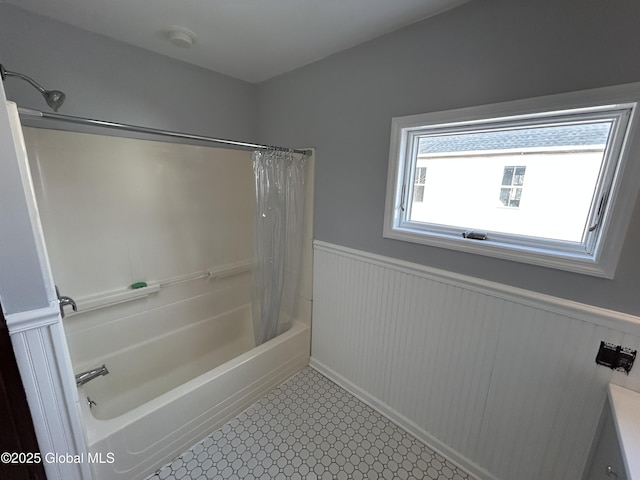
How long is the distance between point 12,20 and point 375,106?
6.10ft

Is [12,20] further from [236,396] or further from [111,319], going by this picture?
[236,396]

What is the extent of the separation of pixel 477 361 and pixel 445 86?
1.37m

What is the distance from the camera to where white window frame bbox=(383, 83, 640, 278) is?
2.92 ft

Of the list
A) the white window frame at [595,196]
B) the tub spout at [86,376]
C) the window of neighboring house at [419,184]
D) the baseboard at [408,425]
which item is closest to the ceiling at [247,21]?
the white window frame at [595,196]

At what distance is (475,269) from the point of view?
4.12 ft

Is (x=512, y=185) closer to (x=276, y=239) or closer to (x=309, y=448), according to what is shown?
(x=276, y=239)

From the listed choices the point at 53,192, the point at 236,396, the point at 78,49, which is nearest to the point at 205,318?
the point at 236,396

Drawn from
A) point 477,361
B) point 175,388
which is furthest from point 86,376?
point 477,361

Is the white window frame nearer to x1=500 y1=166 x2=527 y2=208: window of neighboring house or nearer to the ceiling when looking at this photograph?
x1=500 y1=166 x2=527 y2=208: window of neighboring house

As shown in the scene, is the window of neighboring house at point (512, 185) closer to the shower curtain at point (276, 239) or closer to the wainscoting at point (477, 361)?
the wainscoting at point (477, 361)

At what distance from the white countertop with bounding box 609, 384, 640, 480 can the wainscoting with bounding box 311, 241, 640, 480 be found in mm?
51

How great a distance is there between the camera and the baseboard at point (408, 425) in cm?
138

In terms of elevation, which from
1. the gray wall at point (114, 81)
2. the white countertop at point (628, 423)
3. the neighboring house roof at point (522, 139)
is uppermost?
the gray wall at point (114, 81)

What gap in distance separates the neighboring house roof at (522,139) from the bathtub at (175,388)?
1.65m
